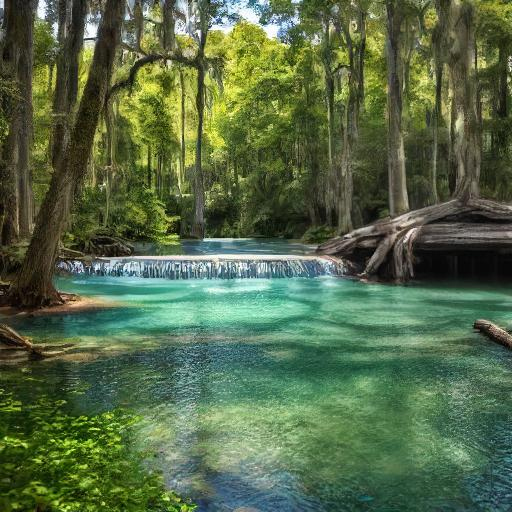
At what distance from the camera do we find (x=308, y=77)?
35.9 metres

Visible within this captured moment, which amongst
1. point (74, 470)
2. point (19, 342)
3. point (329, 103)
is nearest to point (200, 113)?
point (329, 103)

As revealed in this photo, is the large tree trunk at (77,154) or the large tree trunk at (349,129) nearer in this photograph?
the large tree trunk at (77,154)

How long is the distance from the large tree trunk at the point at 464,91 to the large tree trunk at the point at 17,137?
1243 centimetres

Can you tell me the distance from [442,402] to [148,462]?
3281mm

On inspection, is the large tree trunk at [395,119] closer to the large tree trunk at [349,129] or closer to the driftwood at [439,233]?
the driftwood at [439,233]

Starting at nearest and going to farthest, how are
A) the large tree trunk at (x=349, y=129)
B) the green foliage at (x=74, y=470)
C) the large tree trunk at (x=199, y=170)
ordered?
the green foliage at (x=74, y=470) < the large tree trunk at (x=349, y=129) < the large tree trunk at (x=199, y=170)

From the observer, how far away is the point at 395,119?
71.8ft

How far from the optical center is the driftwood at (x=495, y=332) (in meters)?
8.80

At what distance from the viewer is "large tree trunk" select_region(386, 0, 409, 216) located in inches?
850

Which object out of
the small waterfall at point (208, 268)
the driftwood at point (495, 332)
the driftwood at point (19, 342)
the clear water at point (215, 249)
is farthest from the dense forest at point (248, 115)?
the driftwood at point (495, 332)

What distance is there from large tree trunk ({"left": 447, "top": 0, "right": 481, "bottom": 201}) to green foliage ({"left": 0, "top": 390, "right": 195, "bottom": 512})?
633 inches

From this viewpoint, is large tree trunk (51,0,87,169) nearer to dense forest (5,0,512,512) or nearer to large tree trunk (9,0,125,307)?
dense forest (5,0,512,512)

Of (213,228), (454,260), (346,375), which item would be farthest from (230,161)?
(346,375)

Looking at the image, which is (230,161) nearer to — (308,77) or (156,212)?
(308,77)
